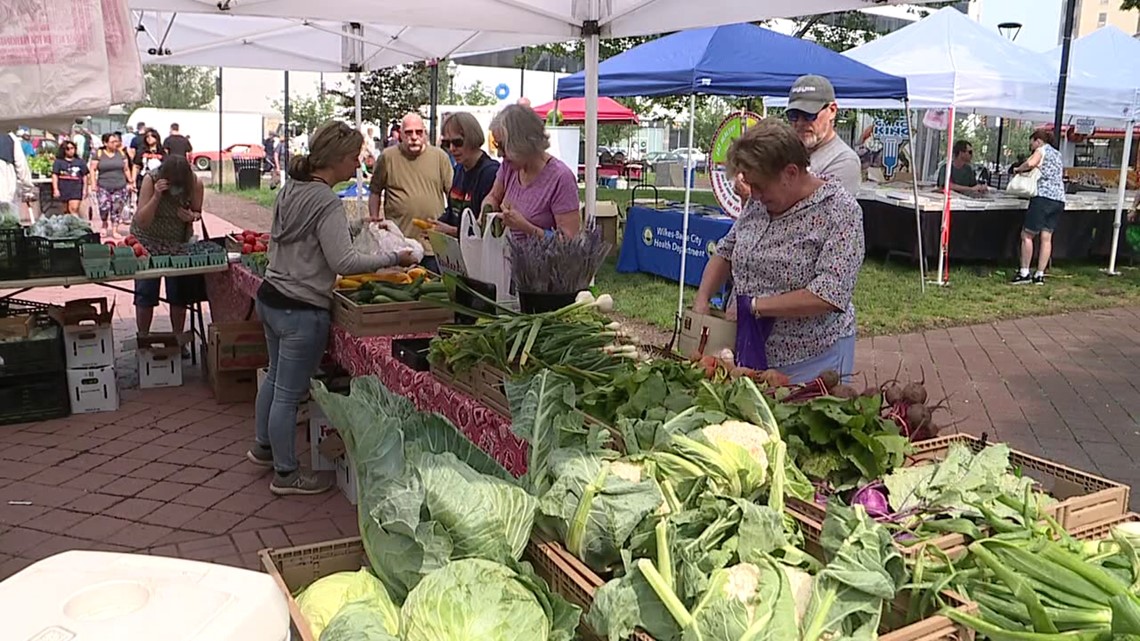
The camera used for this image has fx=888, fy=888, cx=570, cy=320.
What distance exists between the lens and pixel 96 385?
5.80 m

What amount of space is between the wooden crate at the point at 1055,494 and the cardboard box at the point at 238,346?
445cm

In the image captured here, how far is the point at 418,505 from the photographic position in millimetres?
1775

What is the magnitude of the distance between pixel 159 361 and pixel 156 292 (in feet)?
2.02

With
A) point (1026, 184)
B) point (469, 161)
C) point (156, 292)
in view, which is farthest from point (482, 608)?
point (1026, 184)

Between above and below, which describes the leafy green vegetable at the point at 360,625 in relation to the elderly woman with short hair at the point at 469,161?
below

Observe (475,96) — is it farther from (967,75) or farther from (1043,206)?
(967,75)

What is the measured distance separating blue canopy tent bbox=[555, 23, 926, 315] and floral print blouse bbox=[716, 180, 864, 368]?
4.84m

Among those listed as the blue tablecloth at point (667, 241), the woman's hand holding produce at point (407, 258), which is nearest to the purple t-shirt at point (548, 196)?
the woman's hand holding produce at point (407, 258)

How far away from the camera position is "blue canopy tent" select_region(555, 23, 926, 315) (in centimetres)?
796

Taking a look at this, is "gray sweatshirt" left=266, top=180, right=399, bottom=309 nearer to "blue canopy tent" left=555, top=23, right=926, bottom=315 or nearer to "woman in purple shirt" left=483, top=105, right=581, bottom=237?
"woman in purple shirt" left=483, top=105, right=581, bottom=237

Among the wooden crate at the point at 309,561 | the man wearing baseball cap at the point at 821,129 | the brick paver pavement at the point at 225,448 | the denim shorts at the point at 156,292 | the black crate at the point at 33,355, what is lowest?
the brick paver pavement at the point at 225,448

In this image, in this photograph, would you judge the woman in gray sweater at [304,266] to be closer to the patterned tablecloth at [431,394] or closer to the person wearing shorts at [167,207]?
the patterned tablecloth at [431,394]

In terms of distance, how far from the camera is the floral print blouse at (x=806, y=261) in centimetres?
308

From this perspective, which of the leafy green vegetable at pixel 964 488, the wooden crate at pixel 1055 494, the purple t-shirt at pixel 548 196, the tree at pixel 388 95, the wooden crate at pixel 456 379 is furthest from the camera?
the tree at pixel 388 95
